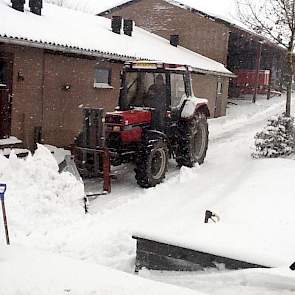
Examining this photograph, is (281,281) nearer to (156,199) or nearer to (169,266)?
(169,266)

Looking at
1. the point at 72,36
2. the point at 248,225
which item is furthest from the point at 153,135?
the point at 72,36

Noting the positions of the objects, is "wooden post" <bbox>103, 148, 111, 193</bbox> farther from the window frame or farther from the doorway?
the window frame

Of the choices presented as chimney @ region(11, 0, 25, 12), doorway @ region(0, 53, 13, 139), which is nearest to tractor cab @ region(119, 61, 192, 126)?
doorway @ region(0, 53, 13, 139)

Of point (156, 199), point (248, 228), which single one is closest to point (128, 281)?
point (248, 228)

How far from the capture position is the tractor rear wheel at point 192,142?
1020 cm

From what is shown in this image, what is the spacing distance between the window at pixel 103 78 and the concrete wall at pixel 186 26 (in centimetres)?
1105

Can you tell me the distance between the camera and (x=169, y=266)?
5.21m

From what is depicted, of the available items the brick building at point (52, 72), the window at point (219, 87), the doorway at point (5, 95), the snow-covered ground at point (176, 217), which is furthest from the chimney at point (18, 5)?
the window at point (219, 87)

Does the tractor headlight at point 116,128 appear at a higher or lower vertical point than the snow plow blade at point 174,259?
higher

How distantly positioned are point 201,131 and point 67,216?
4.87 meters

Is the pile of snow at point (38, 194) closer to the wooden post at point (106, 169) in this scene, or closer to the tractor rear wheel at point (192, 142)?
the wooden post at point (106, 169)

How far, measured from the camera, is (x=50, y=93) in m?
12.0

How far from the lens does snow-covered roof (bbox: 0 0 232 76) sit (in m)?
10.8

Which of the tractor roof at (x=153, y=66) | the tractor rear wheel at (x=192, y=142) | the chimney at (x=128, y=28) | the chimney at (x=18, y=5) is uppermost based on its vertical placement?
the chimney at (x=128, y=28)
